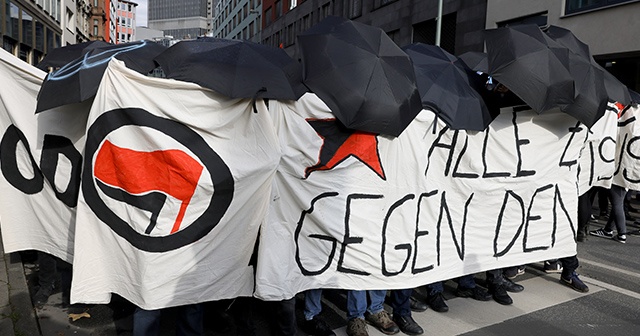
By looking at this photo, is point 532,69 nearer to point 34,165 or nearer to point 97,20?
point 34,165

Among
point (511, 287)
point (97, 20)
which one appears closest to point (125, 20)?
point (97, 20)

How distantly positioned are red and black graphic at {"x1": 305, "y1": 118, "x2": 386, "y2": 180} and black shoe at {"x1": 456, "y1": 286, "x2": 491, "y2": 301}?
1.89 meters

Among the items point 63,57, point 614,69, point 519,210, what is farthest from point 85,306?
point 614,69

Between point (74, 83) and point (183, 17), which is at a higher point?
point (183, 17)

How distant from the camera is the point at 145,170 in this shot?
3.02 m

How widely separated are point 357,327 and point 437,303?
38.7 inches

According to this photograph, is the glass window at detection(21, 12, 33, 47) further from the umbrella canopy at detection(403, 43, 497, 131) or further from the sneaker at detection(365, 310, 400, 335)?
the sneaker at detection(365, 310, 400, 335)

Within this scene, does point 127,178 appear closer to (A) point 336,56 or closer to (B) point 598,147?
(A) point 336,56

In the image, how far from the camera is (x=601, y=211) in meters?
8.84

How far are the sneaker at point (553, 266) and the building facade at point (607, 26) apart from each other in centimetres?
879

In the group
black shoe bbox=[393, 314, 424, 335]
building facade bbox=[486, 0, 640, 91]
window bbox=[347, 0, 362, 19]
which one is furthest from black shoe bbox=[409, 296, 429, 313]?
window bbox=[347, 0, 362, 19]

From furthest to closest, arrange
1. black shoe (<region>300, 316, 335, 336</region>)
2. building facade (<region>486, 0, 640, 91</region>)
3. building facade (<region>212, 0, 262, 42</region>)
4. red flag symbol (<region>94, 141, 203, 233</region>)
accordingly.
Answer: building facade (<region>212, 0, 262, 42</region>) < building facade (<region>486, 0, 640, 91</region>) < black shoe (<region>300, 316, 335, 336</region>) < red flag symbol (<region>94, 141, 203, 233</region>)

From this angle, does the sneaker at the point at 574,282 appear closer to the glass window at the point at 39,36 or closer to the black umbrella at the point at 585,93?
the black umbrella at the point at 585,93

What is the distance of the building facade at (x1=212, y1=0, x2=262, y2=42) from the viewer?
53156 mm
